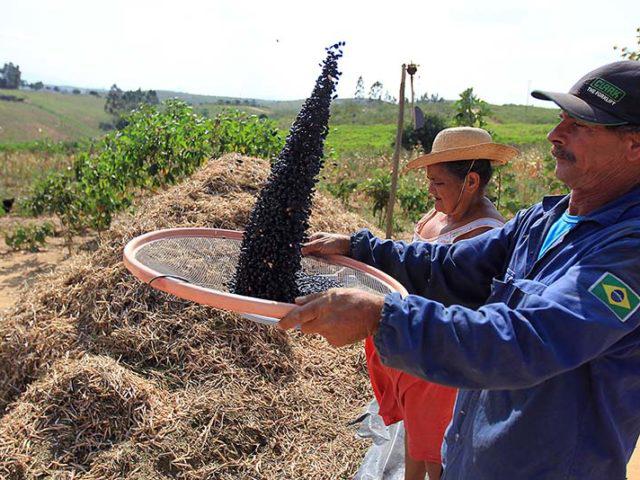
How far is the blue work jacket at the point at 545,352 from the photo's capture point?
1.31 meters

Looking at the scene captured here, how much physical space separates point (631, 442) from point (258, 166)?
15.8 feet

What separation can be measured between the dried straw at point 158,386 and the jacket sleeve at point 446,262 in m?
1.80

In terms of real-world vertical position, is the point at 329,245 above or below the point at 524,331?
below

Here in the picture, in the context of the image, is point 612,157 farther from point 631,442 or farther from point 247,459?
point 247,459

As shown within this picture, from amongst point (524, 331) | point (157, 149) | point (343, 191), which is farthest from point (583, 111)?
point (343, 191)

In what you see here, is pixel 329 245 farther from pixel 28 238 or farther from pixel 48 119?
pixel 48 119

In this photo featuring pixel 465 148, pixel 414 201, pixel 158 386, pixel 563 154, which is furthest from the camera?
pixel 414 201

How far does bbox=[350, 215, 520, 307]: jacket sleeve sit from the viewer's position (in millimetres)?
2047

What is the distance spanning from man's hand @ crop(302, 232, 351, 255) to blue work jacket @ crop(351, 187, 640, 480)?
28.5 inches

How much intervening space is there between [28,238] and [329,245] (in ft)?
27.8

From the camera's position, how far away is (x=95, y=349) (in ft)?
13.1

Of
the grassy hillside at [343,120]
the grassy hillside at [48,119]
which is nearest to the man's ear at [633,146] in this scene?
the grassy hillside at [343,120]

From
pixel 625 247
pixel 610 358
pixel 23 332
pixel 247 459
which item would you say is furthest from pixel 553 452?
pixel 23 332

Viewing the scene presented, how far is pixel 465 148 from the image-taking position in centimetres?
286
